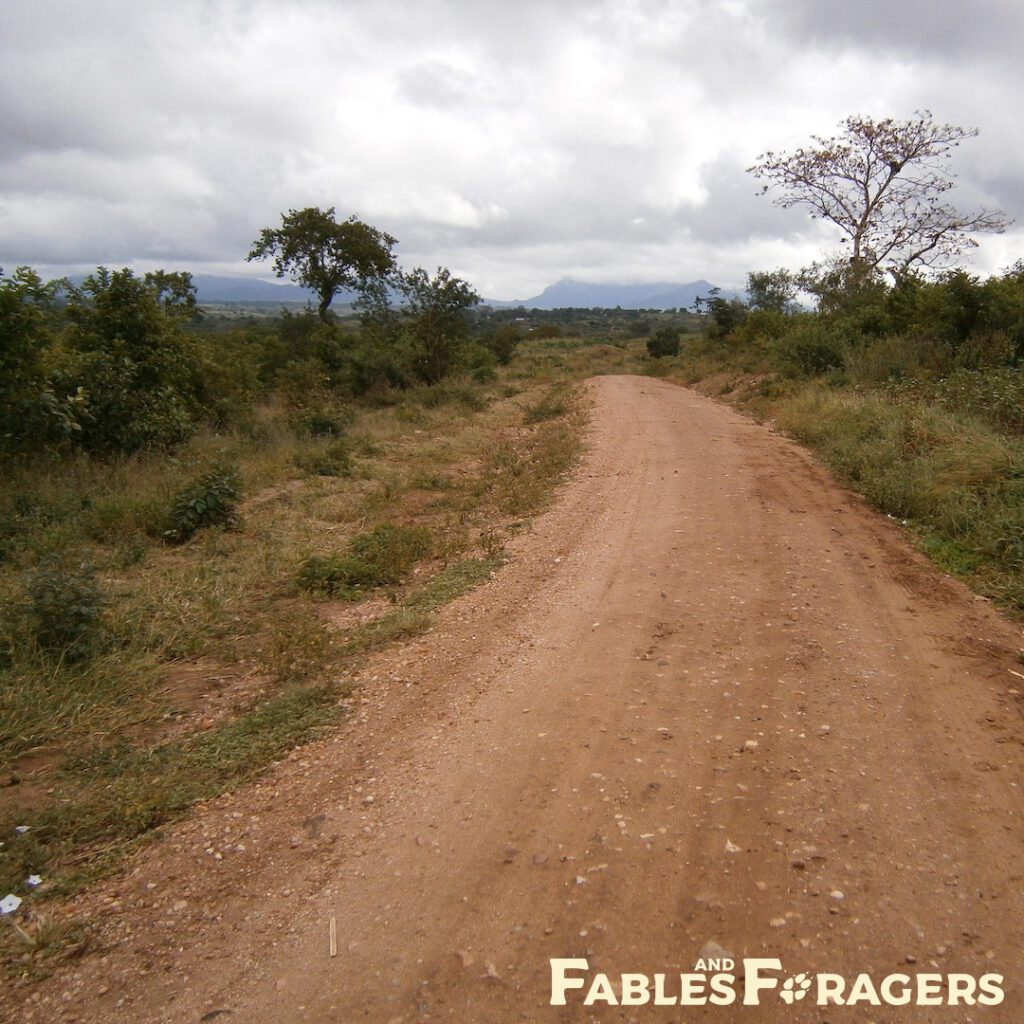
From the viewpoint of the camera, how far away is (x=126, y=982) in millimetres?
2363

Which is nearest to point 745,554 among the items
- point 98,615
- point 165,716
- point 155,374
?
point 165,716

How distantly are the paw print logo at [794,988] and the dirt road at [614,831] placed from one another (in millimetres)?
33

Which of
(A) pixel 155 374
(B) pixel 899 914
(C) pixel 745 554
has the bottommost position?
(B) pixel 899 914

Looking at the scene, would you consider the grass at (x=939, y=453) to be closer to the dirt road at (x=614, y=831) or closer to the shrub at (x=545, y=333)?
the dirt road at (x=614, y=831)

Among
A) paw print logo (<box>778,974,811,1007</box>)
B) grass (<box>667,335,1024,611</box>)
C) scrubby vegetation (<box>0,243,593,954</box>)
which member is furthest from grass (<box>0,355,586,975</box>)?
grass (<box>667,335,1024,611</box>)

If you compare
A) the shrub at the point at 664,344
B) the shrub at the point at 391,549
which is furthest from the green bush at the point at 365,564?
the shrub at the point at 664,344

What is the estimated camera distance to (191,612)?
5324 millimetres

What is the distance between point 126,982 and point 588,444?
10.5m

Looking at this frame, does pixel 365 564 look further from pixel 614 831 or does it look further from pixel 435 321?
pixel 435 321

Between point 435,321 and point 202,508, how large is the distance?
15.7m

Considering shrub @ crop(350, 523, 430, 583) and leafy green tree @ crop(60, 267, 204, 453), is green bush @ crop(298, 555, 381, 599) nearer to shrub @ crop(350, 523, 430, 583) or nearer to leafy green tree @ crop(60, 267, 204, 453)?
shrub @ crop(350, 523, 430, 583)

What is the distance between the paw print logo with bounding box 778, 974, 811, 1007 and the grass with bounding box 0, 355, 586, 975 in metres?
2.42

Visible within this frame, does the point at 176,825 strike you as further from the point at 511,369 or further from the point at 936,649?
the point at 511,369

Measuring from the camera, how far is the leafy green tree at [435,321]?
69.8 feet
